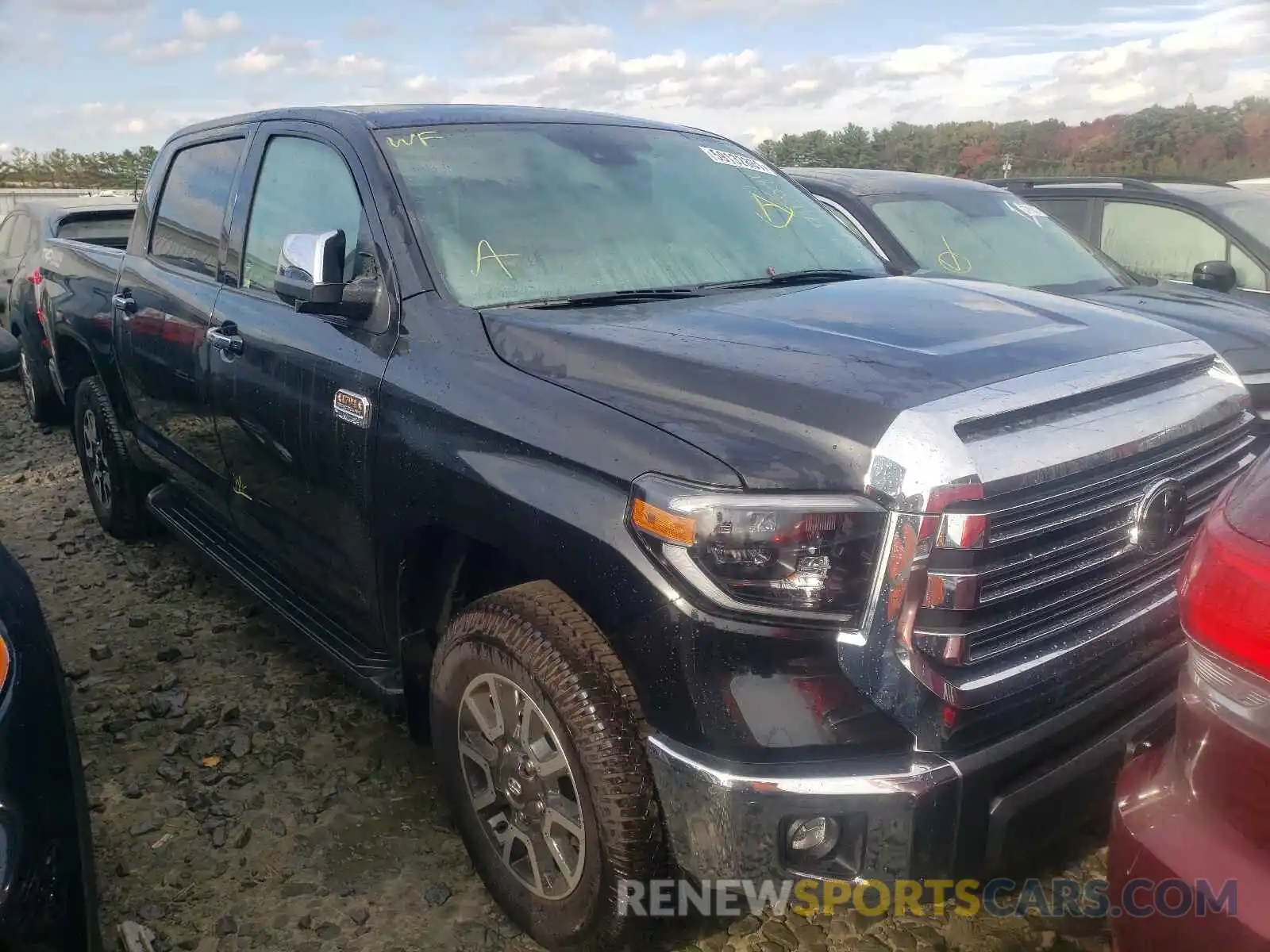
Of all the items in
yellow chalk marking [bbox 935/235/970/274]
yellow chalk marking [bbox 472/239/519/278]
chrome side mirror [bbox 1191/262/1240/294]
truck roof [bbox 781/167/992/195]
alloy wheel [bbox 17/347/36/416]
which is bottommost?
alloy wheel [bbox 17/347/36/416]

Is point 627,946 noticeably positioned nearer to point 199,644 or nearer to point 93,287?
point 199,644

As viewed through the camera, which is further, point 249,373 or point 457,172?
point 249,373

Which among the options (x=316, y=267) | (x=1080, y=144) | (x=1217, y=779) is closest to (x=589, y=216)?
(x=316, y=267)

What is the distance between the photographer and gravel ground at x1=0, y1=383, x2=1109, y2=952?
2.49 metres

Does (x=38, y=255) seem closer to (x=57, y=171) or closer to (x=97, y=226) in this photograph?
(x=97, y=226)

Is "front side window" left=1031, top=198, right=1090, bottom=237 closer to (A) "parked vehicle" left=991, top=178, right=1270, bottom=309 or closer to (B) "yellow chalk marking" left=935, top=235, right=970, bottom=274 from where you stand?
(A) "parked vehicle" left=991, top=178, right=1270, bottom=309

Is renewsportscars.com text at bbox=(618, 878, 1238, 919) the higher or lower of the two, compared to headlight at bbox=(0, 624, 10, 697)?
lower

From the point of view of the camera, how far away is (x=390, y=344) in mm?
2607

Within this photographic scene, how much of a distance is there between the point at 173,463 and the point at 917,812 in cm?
331

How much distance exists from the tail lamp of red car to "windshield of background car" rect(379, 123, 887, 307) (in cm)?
161

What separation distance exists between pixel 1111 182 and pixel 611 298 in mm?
5462

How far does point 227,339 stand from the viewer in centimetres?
330

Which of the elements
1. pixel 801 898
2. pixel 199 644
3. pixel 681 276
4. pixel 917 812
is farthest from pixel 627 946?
pixel 199 644

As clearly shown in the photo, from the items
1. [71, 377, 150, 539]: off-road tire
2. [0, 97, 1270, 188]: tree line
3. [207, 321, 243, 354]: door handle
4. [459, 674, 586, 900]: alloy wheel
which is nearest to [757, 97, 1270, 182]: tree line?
[0, 97, 1270, 188]: tree line
